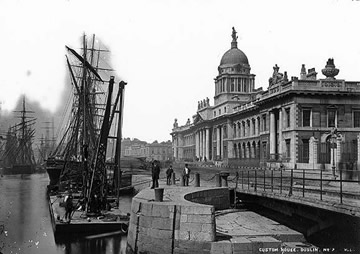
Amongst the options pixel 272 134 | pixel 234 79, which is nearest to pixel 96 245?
pixel 272 134

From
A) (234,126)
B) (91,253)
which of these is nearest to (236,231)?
(91,253)

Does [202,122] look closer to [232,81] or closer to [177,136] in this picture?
[232,81]

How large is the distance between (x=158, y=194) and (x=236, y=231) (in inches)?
185

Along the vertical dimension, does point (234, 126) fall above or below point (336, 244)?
above

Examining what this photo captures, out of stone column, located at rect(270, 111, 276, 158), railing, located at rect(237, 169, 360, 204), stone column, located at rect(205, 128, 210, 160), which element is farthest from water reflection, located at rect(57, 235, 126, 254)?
stone column, located at rect(205, 128, 210, 160)

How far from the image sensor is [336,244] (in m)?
15.3

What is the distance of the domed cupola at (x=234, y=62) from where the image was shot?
93750mm

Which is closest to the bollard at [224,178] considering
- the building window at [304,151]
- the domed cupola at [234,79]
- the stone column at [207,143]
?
the building window at [304,151]

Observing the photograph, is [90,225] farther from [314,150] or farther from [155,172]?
[314,150]

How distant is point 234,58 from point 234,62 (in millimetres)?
915

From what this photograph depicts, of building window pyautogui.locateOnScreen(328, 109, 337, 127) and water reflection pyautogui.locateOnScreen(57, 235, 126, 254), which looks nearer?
water reflection pyautogui.locateOnScreen(57, 235, 126, 254)

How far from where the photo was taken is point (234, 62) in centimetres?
9425

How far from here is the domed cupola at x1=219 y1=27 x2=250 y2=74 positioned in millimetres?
93750

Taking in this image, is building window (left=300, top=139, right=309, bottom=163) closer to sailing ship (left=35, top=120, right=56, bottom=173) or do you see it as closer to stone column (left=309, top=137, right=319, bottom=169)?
stone column (left=309, top=137, right=319, bottom=169)
